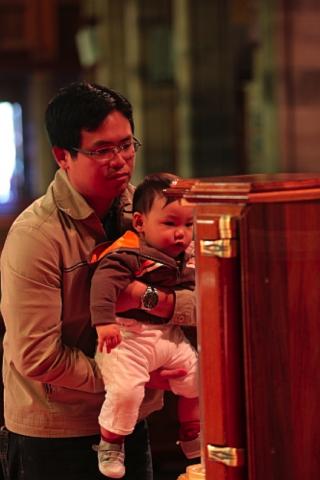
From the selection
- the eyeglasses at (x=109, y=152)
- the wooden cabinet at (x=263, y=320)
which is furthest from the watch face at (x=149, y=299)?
the wooden cabinet at (x=263, y=320)

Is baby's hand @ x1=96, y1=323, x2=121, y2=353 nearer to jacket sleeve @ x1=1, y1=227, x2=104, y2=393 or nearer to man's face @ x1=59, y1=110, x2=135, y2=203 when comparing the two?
jacket sleeve @ x1=1, y1=227, x2=104, y2=393

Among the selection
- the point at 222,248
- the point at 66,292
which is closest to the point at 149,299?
the point at 66,292

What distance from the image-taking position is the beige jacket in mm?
3025

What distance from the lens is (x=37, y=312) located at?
9.89 ft

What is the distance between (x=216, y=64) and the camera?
38.4ft

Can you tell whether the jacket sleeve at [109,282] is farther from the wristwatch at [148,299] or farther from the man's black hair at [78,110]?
the man's black hair at [78,110]

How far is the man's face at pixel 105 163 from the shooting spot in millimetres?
3053

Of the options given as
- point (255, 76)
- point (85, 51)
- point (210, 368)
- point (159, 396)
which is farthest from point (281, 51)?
point (210, 368)

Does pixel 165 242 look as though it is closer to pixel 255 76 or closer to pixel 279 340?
pixel 279 340

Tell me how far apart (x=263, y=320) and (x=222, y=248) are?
174 millimetres

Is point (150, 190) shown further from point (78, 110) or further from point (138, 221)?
point (78, 110)

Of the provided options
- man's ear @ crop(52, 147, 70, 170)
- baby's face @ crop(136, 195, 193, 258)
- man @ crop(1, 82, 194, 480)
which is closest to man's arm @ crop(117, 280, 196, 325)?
man @ crop(1, 82, 194, 480)

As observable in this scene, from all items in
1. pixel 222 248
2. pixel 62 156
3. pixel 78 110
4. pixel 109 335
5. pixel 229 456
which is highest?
pixel 78 110

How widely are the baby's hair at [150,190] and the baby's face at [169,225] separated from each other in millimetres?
12
